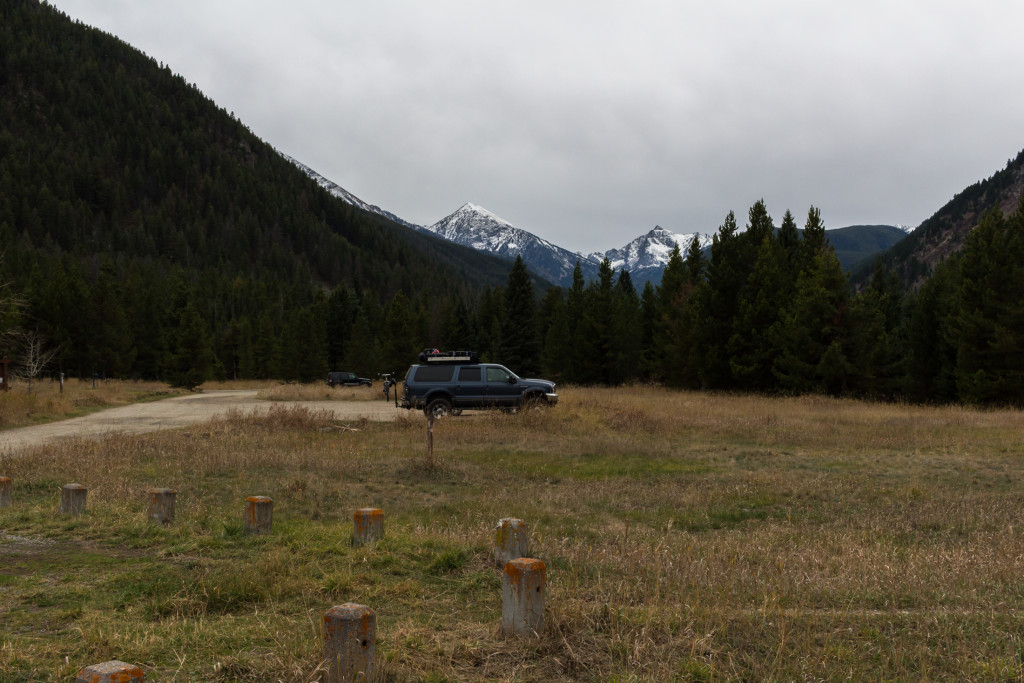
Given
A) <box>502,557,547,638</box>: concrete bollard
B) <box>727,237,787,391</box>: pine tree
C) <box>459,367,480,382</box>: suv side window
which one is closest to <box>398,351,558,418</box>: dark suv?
<box>459,367,480,382</box>: suv side window

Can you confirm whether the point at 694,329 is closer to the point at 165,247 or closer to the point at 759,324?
the point at 759,324

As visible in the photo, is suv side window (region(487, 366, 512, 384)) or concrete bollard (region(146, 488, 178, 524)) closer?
concrete bollard (region(146, 488, 178, 524))

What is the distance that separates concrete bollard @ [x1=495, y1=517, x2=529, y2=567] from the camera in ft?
17.4

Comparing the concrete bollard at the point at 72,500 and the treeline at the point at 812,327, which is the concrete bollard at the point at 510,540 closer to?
the concrete bollard at the point at 72,500

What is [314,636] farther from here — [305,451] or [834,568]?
[305,451]

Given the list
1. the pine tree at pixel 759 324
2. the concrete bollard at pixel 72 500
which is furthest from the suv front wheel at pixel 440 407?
the pine tree at pixel 759 324

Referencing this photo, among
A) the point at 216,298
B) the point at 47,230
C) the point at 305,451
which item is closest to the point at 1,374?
the point at 305,451

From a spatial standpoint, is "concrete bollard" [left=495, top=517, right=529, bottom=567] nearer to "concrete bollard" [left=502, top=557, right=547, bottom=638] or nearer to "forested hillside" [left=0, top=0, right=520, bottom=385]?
"concrete bollard" [left=502, top=557, right=547, bottom=638]

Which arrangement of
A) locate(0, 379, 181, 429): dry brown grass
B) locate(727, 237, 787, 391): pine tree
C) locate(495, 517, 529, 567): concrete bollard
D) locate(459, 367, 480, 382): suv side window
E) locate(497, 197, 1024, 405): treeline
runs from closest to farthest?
locate(495, 517, 529, 567): concrete bollard, locate(0, 379, 181, 429): dry brown grass, locate(459, 367, 480, 382): suv side window, locate(497, 197, 1024, 405): treeline, locate(727, 237, 787, 391): pine tree

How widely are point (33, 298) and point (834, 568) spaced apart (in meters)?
71.2

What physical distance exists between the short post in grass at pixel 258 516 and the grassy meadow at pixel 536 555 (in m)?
0.17

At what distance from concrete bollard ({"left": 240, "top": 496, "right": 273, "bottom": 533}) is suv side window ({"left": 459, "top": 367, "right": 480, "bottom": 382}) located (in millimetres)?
14942

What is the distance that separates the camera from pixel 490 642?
145 inches

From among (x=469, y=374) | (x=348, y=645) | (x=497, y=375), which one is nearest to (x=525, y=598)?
(x=348, y=645)
